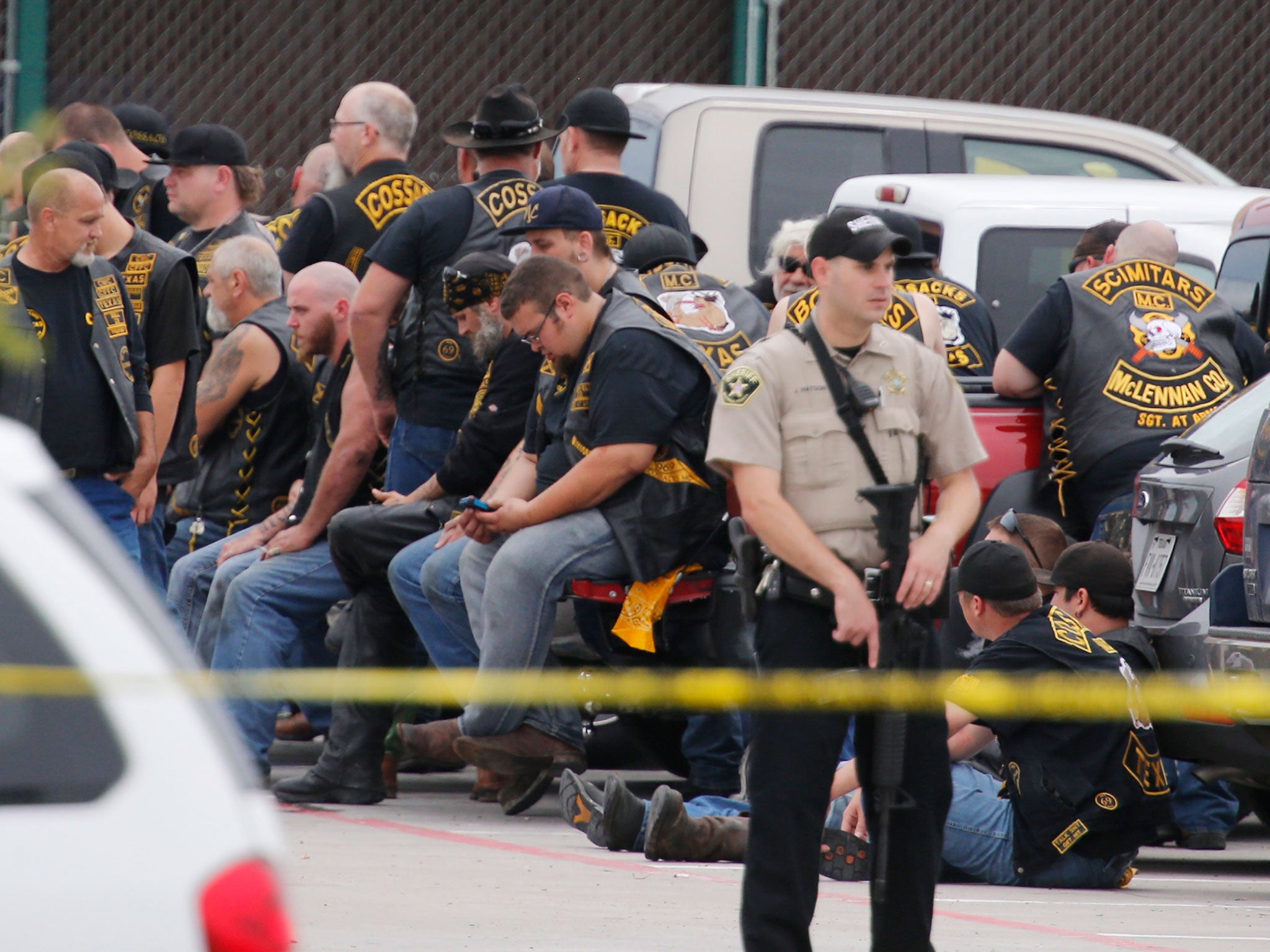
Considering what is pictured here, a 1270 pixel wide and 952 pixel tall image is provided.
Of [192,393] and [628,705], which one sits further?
[192,393]

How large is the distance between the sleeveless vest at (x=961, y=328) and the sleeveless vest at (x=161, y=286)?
8.84ft

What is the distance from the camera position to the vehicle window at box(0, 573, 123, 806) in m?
2.52

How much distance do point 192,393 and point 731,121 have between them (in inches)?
136

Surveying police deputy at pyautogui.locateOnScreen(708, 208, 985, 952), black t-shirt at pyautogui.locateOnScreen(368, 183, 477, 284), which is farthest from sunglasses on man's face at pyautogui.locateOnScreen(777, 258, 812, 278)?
police deputy at pyautogui.locateOnScreen(708, 208, 985, 952)

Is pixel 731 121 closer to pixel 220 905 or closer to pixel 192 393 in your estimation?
pixel 192 393

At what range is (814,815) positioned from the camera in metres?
4.82

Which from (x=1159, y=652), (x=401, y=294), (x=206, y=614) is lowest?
(x=206, y=614)

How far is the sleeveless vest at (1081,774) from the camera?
6.45 m

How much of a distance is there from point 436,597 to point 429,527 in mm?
374

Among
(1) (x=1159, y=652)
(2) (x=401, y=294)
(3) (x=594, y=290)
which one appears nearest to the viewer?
(1) (x=1159, y=652)

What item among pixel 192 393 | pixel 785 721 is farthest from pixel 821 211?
pixel 785 721

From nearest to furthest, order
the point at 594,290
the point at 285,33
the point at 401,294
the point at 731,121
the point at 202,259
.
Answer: the point at 594,290
the point at 401,294
the point at 202,259
the point at 731,121
the point at 285,33

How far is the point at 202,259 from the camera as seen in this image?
9.45m

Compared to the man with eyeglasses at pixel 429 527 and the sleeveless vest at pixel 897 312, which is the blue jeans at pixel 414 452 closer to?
the man with eyeglasses at pixel 429 527
